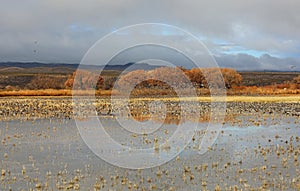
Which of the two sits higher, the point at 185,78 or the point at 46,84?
the point at 185,78

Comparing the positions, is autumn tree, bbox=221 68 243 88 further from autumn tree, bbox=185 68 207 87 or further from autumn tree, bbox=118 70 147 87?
autumn tree, bbox=118 70 147 87

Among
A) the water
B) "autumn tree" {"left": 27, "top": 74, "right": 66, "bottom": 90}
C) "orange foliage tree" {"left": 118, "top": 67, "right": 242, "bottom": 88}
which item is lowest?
the water

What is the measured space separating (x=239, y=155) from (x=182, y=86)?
2217 inches

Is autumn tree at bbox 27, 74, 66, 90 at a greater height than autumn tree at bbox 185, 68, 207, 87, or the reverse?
autumn tree at bbox 185, 68, 207, 87

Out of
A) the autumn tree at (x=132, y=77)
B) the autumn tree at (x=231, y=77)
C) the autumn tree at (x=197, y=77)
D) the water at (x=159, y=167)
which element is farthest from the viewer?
the autumn tree at (x=231, y=77)

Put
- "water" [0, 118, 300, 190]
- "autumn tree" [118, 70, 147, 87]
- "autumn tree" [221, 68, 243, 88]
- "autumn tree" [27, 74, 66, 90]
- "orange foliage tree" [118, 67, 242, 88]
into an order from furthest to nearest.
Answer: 1. "autumn tree" [27, 74, 66, 90]
2. "autumn tree" [221, 68, 243, 88]
3. "orange foliage tree" [118, 67, 242, 88]
4. "autumn tree" [118, 70, 147, 87]
5. "water" [0, 118, 300, 190]

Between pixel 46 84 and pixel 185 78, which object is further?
pixel 46 84

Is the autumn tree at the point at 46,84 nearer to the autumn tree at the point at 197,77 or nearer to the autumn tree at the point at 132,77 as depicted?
the autumn tree at the point at 197,77

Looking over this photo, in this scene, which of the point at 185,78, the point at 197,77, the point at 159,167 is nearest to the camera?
the point at 159,167

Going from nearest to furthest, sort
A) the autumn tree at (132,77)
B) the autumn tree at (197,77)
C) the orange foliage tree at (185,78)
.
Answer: the autumn tree at (132,77)
the orange foliage tree at (185,78)
the autumn tree at (197,77)

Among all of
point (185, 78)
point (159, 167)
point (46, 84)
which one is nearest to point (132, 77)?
point (185, 78)

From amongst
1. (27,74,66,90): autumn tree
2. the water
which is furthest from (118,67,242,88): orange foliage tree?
the water

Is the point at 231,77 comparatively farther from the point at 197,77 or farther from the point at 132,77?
the point at 132,77

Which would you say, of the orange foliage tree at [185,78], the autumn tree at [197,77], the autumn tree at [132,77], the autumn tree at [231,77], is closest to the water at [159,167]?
the autumn tree at [132,77]
